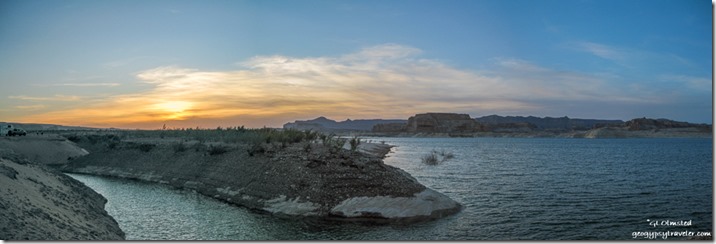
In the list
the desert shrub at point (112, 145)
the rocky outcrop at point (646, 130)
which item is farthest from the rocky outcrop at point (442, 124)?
the desert shrub at point (112, 145)

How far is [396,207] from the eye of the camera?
19703mm

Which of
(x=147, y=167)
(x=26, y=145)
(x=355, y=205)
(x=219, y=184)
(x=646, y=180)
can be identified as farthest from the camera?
(x=26, y=145)

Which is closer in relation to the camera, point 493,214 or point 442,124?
point 493,214

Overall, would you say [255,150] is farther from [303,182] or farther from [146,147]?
[146,147]

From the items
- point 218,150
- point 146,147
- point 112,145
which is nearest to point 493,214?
point 218,150

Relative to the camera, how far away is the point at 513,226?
17.2 m

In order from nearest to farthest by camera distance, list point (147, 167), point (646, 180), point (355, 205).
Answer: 1. point (355, 205)
2. point (646, 180)
3. point (147, 167)

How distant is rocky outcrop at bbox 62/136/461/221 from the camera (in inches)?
792

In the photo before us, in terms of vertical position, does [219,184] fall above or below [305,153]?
below

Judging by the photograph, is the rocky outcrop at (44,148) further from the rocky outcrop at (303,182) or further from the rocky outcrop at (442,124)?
the rocky outcrop at (442,124)

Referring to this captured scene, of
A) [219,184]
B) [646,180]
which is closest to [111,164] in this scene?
[219,184]

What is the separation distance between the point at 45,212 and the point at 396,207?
1192cm

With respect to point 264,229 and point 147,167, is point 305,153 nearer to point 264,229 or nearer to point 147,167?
point 264,229

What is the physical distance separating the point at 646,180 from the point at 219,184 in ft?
85.2
